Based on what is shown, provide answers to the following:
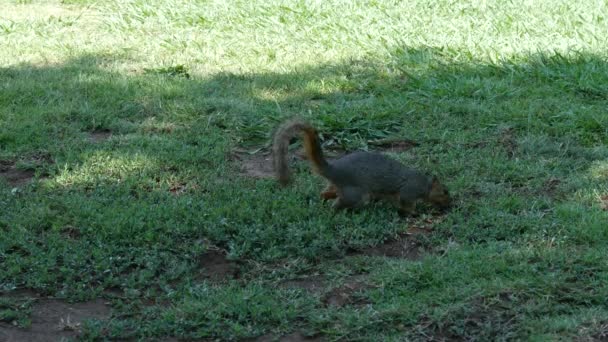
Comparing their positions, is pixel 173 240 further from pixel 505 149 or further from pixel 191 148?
pixel 505 149

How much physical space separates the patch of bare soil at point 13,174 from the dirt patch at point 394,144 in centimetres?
233

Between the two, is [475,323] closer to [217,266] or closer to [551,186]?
[217,266]

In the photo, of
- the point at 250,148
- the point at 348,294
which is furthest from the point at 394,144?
the point at 348,294

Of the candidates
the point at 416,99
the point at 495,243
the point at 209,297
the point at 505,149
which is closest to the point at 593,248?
the point at 495,243

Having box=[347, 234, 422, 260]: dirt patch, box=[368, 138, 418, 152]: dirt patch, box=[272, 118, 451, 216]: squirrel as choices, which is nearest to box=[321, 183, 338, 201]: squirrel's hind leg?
box=[272, 118, 451, 216]: squirrel

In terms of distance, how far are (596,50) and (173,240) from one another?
4.54 m

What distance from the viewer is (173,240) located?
515 centimetres

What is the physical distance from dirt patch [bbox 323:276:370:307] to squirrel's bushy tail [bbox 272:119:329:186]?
740 millimetres

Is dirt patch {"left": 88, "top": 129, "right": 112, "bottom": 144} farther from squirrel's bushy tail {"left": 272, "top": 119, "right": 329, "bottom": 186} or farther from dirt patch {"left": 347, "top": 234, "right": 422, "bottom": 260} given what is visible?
dirt patch {"left": 347, "top": 234, "right": 422, "bottom": 260}

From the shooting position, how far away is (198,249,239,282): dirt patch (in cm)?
489

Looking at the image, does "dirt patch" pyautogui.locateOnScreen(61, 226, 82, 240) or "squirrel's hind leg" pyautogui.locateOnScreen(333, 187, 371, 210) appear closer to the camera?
"dirt patch" pyautogui.locateOnScreen(61, 226, 82, 240)

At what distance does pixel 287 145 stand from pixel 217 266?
76 cm

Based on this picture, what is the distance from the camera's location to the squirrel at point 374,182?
214 inches

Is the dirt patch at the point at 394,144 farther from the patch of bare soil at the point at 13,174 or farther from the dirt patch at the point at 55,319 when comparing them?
the dirt patch at the point at 55,319
